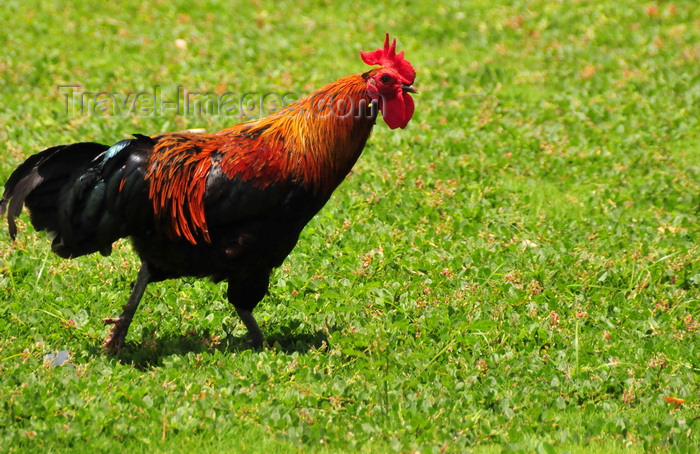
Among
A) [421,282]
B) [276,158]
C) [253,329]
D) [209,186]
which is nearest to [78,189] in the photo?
[209,186]

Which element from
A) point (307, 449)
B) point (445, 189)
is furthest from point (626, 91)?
point (307, 449)

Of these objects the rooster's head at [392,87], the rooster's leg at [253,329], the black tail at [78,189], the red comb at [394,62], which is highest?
the red comb at [394,62]

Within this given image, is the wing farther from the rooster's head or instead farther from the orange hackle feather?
the rooster's head

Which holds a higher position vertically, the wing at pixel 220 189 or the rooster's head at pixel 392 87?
the rooster's head at pixel 392 87

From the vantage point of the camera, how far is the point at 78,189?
5.75m

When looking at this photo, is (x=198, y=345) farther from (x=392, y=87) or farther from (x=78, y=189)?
(x=392, y=87)

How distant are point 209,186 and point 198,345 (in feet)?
3.98

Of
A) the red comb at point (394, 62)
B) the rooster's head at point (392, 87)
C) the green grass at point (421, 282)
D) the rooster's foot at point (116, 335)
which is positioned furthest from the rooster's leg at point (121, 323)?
the red comb at point (394, 62)

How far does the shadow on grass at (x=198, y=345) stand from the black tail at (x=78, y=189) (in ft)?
2.77

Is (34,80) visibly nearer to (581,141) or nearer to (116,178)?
(116,178)

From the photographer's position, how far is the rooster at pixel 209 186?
19.0 feet

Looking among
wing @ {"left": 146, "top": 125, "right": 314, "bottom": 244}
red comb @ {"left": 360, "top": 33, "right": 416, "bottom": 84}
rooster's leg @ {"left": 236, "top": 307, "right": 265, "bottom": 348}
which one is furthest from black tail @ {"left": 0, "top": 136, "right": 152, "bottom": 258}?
red comb @ {"left": 360, "top": 33, "right": 416, "bottom": 84}

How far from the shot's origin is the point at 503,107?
10.9m

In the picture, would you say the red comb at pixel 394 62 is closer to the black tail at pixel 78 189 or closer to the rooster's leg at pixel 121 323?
the black tail at pixel 78 189
